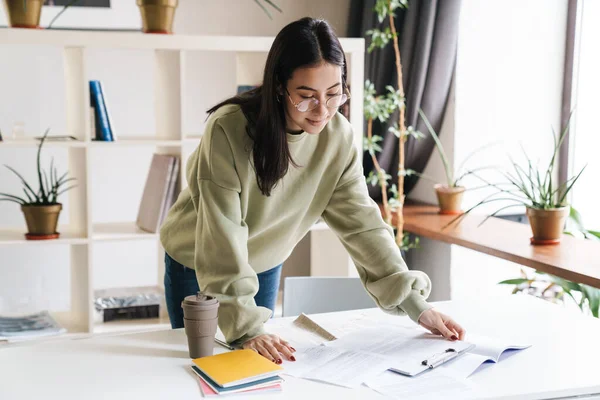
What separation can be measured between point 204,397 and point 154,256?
2470 mm

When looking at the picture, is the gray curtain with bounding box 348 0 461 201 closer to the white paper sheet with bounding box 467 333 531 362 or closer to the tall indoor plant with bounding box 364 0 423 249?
the tall indoor plant with bounding box 364 0 423 249

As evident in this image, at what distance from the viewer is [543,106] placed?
141 inches

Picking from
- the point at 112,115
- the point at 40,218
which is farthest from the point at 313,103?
the point at 112,115

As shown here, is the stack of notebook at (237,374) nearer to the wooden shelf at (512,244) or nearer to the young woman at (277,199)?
the young woman at (277,199)

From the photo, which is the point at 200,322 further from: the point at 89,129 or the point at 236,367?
the point at 89,129

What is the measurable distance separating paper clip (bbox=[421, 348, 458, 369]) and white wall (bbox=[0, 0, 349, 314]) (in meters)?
2.32

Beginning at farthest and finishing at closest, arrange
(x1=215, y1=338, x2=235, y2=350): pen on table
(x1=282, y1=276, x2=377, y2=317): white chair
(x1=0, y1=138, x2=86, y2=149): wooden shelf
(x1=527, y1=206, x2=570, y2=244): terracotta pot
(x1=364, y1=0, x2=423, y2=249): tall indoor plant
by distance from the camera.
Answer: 1. (x1=364, y1=0, x2=423, y2=249): tall indoor plant
2. (x1=0, y1=138, x2=86, y2=149): wooden shelf
3. (x1=527, y1=206, x2=570, y2=244): terracotta pot
4. (x1=282, y1=276, x2=377, y2=317): white chair
5. (x1=215, y1=338, x2=235, y2=350): pen on table

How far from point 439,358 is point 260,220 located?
1.81 feet

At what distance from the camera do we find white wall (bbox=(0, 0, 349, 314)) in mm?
3666

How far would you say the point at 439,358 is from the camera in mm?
1746

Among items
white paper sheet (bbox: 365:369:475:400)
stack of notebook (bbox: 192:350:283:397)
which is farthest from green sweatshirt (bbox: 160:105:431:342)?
white paper sheet (bbox: 365:369:475:400)

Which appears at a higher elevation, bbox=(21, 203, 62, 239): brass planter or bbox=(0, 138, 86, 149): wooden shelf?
bbox=(0, 138, 86, 149): wooden shelf

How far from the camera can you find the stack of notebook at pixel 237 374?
157 cm

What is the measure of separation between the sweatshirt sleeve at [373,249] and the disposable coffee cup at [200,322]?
46cm
